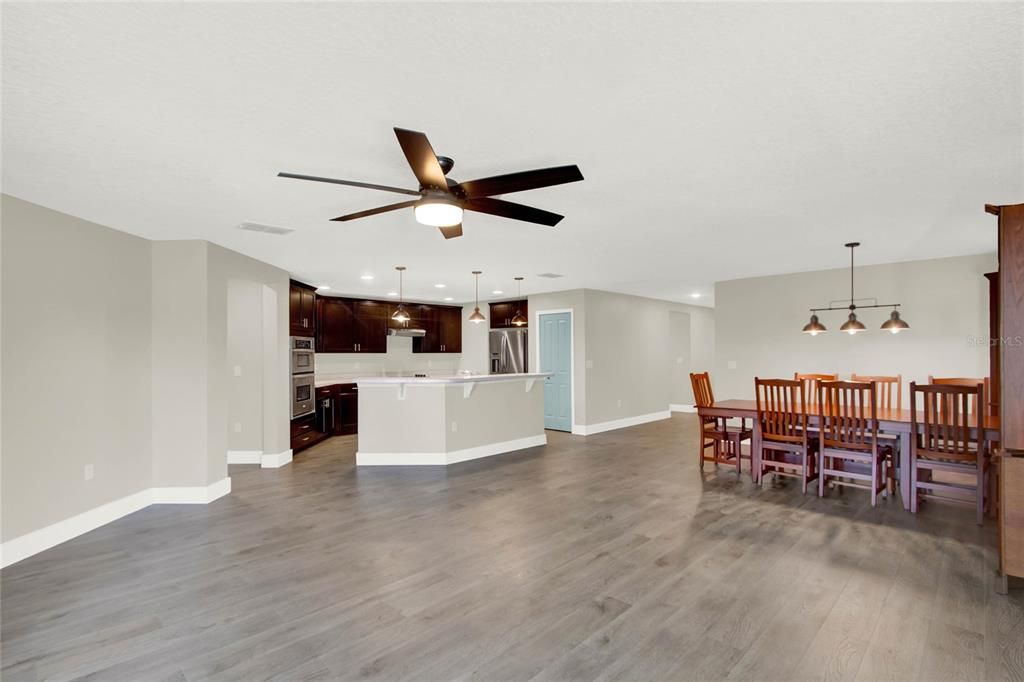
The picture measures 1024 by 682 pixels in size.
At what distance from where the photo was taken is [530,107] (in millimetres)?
2078

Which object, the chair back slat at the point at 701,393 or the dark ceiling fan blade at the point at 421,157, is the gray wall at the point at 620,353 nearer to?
the chair back slat at the point at 701,393

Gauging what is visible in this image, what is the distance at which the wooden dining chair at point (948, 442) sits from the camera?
11.7 feet

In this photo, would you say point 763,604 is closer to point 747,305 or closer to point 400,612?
point 400,612

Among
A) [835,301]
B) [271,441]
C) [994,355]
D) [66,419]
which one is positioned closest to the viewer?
[66,419]

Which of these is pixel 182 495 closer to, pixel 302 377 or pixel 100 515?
pixel 100 515

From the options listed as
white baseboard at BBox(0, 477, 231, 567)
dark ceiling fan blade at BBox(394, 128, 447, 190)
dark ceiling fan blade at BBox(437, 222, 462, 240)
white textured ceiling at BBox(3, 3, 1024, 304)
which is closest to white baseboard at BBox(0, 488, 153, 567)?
white baseboard at BBox(0, 477, 231, 567)

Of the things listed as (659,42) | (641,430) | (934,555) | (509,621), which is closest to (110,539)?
(509,621)

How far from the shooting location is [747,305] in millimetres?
7027

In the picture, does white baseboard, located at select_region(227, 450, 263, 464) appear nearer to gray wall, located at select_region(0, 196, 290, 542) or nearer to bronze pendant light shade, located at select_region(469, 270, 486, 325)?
gray wall, located at select_region(0, 196, 290, 542)

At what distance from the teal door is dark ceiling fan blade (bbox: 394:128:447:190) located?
5.90 meters

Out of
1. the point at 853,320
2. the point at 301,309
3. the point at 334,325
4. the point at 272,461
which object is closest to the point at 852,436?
the point at 853,320

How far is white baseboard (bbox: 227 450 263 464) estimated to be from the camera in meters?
6.05

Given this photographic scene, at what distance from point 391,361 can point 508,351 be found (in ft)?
7.23

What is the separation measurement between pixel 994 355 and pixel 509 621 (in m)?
4.70
